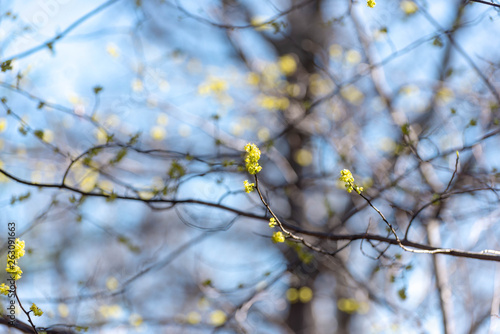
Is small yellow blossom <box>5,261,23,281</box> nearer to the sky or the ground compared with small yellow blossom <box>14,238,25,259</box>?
nearer to the ground

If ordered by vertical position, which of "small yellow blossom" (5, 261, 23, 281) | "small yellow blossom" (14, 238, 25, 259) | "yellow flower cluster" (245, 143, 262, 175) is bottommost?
"small yellow blossom" (5, 261, 23, 281)

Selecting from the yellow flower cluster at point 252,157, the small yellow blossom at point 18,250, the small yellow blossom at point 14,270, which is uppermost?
the yellow flower cluster at point 252,157

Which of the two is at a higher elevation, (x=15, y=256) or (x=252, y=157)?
(x=252, y=157)

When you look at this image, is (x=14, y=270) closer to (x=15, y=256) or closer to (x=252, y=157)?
(x=15, y=256)

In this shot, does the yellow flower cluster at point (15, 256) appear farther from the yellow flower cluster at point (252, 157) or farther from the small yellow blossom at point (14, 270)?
the yellow flower cluster at point (252, 157)

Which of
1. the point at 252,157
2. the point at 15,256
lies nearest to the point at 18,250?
the point at 15,256

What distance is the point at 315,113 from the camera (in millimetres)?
5797

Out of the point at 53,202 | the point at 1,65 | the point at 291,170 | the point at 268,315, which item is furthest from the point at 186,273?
the point at 1,65

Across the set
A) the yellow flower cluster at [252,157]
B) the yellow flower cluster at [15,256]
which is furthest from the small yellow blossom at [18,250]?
the yellow flower cluster at [252,157]

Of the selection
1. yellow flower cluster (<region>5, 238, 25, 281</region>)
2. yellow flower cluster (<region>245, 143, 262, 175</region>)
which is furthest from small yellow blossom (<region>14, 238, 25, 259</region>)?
yellow flower cluster (<region>245, 143, 262, 175</region>)

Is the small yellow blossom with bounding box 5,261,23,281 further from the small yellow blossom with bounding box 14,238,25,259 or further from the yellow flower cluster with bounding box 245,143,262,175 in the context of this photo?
the yellow flower cluster with bounding box 245,143,262,175

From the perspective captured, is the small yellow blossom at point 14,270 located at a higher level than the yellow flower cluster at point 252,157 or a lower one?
lower

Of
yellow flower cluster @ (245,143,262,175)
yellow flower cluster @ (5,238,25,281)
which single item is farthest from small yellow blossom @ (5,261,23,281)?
yellow flower cluster @ (245,143,262,175)

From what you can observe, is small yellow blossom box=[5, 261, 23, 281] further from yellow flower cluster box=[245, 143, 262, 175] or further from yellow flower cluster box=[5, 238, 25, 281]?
yellow flower cluster box=[245, 143, 262, 175]
